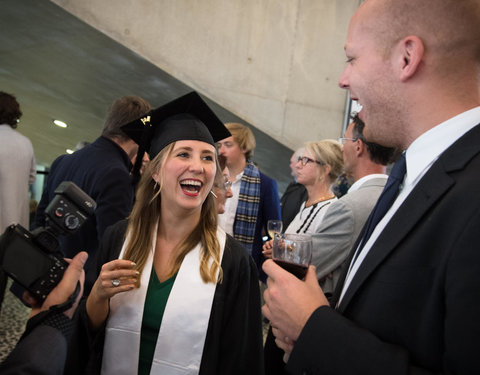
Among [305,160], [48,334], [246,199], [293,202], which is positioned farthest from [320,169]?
[48,334]

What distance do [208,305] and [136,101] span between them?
1.62 meters

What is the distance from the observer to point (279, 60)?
20.0ft

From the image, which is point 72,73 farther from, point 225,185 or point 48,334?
point 48,334

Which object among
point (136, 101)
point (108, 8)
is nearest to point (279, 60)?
point (108, 8)

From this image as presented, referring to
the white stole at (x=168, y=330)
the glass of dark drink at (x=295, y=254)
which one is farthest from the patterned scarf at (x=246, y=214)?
the glass of dark drink at (x=295, y=254)

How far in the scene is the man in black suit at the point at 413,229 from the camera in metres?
0.85

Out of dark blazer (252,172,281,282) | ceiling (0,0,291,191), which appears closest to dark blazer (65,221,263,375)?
dark blazer (252,172,281,282)

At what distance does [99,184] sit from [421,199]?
6.68ft

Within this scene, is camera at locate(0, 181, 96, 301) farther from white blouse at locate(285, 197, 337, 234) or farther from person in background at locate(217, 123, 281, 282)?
person in background at locate(217, 123, 281, 282)

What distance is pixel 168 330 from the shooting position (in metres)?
1.73

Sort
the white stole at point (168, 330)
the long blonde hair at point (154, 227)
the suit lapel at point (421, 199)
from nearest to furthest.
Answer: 1. the suit lapel at point (421, 199)
2. the white stole at point (168, 330)
3. the long blonde hair at point (154, 227)

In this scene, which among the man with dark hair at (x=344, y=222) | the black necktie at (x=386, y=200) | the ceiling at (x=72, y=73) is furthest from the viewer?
the ceiling at (x=72, y=73)

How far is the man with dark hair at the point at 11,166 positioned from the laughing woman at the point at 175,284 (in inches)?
76.4

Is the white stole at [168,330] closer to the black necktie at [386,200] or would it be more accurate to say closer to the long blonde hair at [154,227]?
the long blonde hair at [154,227]
